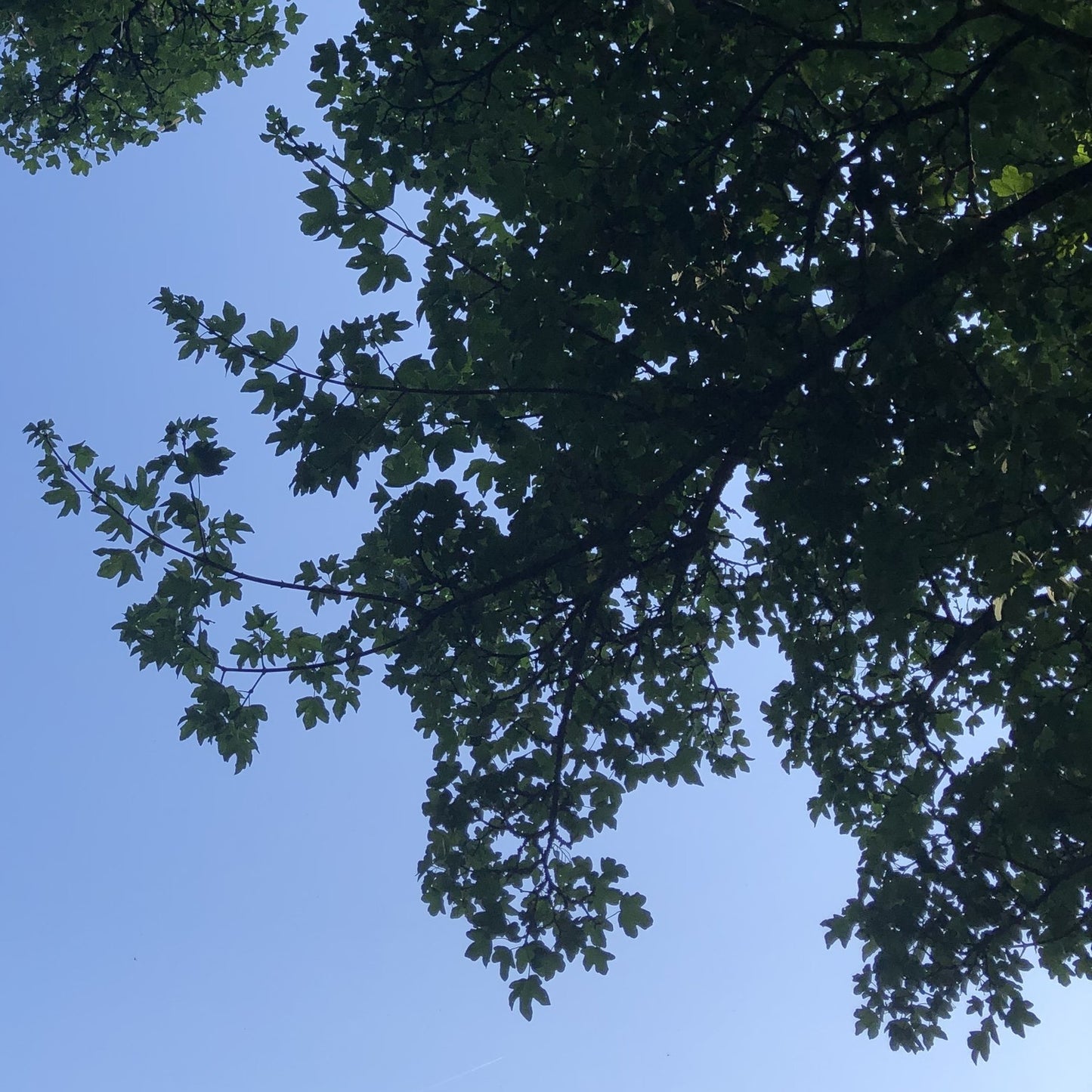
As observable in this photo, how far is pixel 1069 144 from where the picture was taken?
5.56 meters

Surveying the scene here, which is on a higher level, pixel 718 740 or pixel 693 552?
pixel 693 552

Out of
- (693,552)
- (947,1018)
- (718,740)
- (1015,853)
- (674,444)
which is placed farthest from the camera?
(718,740)

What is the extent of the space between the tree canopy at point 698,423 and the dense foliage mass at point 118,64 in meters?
5.43

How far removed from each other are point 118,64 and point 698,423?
9.21 meters

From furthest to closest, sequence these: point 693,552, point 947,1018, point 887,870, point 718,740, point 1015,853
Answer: point 718,740
point 693,552
point 947,1018
point 887,870
point 1015,853

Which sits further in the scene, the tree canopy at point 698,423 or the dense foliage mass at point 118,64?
the dense foliage mass at point 118,64

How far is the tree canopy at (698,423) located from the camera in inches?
191

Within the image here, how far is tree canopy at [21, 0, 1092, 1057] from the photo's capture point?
15.9ft

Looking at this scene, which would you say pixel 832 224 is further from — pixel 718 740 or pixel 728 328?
pixel 718 740

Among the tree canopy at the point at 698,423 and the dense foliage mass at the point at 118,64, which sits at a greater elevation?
the dense foliage mass at the point at 118,64

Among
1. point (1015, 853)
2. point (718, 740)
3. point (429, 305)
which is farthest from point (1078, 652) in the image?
point (429, 305)

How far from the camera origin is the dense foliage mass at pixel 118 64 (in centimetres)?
1078

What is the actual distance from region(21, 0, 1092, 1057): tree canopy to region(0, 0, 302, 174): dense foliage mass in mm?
5433

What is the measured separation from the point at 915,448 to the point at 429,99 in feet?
11.2
